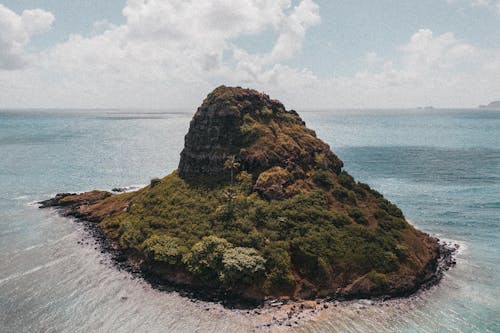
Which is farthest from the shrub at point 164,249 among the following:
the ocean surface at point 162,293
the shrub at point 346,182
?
the shrub at point 346,182

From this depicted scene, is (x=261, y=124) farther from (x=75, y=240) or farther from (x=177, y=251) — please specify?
(x=75, y=240)

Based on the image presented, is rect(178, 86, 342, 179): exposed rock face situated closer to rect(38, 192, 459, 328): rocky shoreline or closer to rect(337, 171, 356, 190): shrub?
rect(337, 171, 356, 190): shrub

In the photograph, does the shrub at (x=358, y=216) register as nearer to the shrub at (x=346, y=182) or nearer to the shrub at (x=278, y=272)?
the shrub at (x=346, y=182)

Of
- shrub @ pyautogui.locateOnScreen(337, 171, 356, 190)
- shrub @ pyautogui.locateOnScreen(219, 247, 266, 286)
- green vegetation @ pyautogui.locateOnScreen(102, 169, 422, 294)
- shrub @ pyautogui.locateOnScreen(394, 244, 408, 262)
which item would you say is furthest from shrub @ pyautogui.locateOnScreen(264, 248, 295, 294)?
shrub @ pyautogui.locateOnScreen(337, 171, 356, 190)

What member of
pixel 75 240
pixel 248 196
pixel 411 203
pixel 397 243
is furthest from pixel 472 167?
pixel 75 240

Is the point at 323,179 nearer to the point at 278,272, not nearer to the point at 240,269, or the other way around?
the point at 278,272

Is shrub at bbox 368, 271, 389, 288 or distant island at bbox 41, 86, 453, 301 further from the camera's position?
distant island at bbox 41, 86, 453, 301
